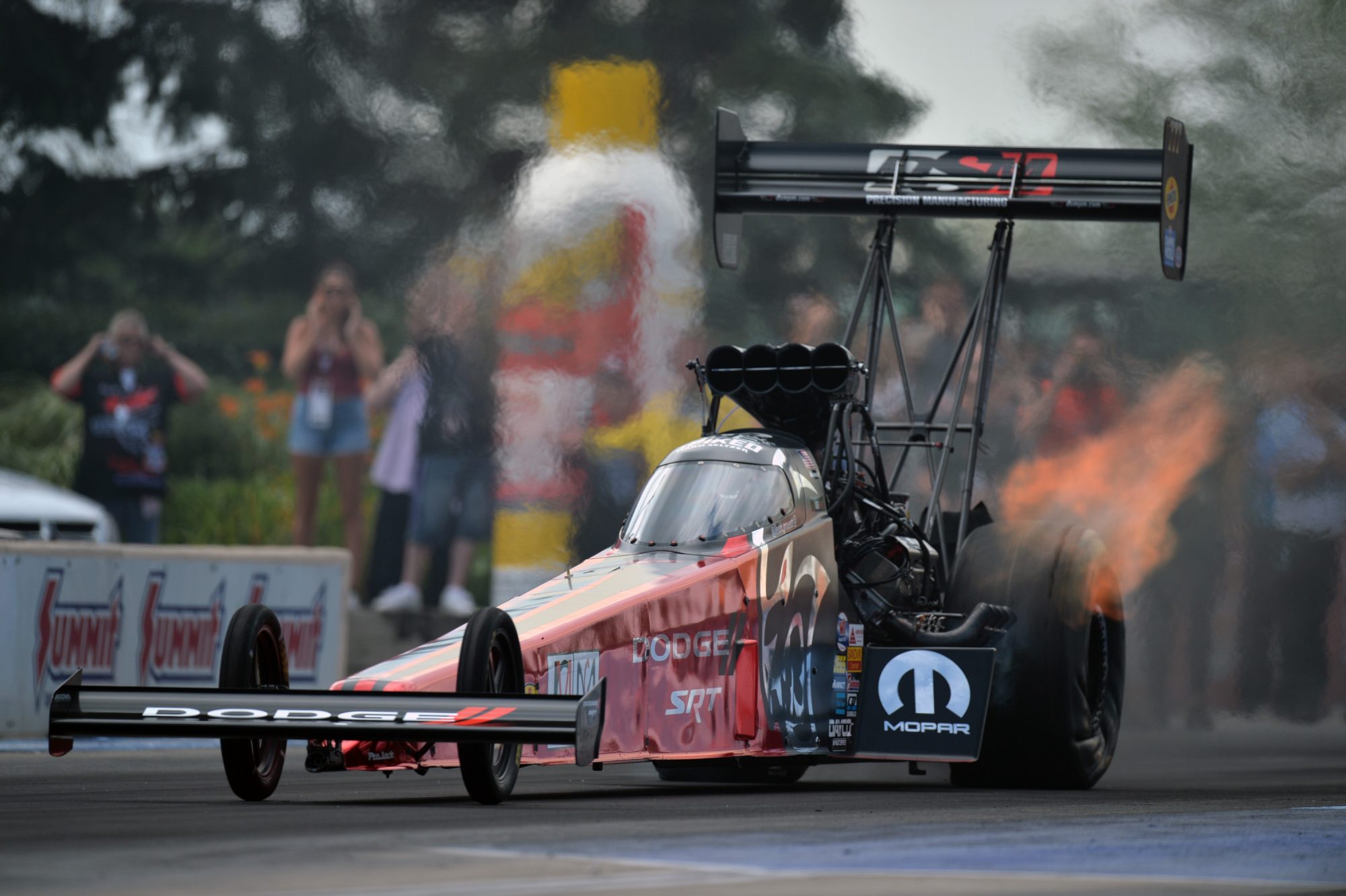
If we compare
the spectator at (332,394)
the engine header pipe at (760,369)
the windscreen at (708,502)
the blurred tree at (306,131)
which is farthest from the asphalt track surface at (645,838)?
the spectator at (332,394)

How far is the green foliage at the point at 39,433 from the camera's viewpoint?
2273 centimetres

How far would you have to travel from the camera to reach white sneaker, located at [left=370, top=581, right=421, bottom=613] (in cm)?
2036

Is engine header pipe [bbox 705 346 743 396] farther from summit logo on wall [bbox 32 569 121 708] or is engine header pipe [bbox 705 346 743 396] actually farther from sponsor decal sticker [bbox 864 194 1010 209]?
summit logo on wall [bbox 32 569 121 708]

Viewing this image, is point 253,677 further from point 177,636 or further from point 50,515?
point 50,515

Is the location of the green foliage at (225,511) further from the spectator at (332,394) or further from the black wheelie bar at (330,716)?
the black wheelie bar at (330,716)

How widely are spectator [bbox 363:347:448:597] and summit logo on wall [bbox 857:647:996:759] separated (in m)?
11.0

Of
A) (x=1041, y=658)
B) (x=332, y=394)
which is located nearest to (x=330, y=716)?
(x=1041, y=658)

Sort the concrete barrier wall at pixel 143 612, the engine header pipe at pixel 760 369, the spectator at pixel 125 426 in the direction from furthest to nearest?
the spectator at pixel 125 426 < the concrete barrier wall at pixel 143 612 < the engine header pipe at pixel 760 369

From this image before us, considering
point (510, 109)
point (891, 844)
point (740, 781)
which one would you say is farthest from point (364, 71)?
point (891, 844)

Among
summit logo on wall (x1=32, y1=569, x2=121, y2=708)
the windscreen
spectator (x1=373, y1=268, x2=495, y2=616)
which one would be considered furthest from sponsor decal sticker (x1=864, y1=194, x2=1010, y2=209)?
spectator (x1=373, y1=268, x2=495, y2=616)

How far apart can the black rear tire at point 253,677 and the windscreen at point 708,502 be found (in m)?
2.08

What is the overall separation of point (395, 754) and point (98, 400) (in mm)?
14361

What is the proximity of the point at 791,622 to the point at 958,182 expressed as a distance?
3.48 meters

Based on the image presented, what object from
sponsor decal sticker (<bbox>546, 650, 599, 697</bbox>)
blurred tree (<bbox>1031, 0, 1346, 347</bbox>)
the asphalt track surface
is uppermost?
blurred tree (<bbox>1031, 0, 1346, 347</bbox>)
